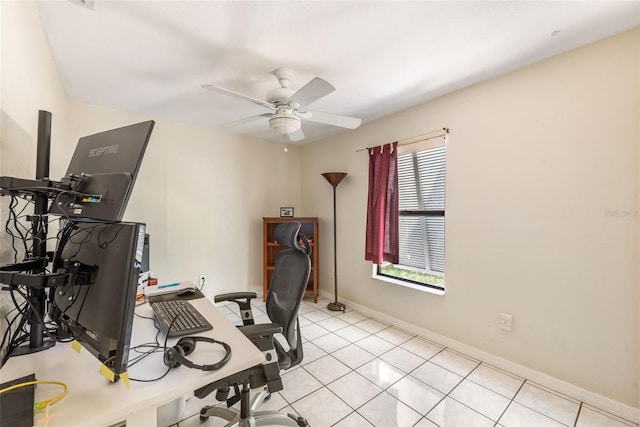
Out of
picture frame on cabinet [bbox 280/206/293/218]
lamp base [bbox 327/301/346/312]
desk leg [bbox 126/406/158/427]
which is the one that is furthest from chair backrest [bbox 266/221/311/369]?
picture frame on cabinet [bbox 280/206/293/218]

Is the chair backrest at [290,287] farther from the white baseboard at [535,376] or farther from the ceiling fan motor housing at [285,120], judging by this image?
the white baseboard at [535,376]

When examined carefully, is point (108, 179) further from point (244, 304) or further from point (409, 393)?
point (409, 393)

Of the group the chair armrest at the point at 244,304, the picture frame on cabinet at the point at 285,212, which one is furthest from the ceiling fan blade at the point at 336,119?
the picture frame on cabinet at the point at 285,212

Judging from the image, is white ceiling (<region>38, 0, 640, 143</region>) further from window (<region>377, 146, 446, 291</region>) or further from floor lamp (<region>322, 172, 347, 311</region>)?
floor lamp (<region>322, 172, 347, 311</region>)

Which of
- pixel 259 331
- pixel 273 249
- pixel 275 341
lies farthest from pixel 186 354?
pixel 273 249

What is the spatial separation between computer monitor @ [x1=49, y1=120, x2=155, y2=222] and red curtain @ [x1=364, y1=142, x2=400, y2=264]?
247 cm

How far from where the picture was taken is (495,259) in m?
2.19

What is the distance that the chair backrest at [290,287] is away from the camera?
4.99 ft

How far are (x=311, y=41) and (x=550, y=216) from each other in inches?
83.3

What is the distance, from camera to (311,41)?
67.3 inches

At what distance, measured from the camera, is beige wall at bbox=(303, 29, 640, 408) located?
164cm

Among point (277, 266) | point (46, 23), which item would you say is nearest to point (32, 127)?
point (46, 23)

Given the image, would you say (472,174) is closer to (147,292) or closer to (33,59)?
(147,292)

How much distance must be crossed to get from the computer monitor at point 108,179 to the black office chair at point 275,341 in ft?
2.49
